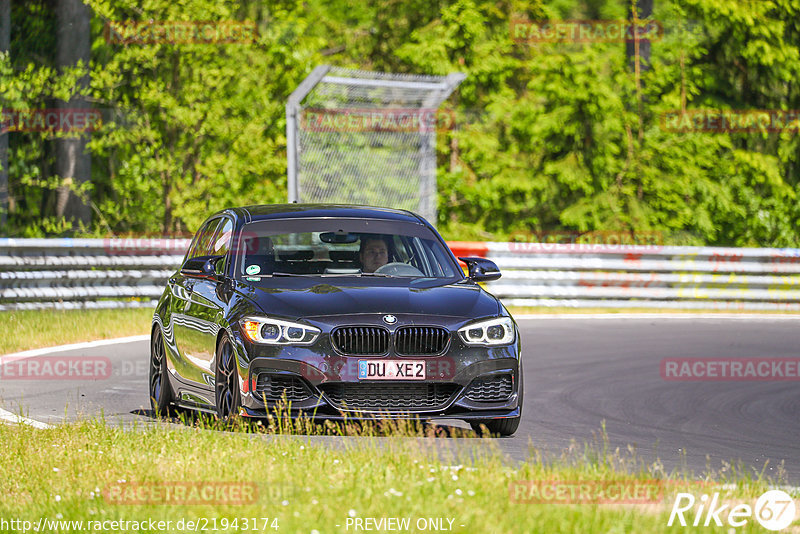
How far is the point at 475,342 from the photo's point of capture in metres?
9.27

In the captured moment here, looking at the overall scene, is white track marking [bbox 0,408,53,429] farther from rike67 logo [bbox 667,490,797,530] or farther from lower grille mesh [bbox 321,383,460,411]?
rike67 logo [bbox 667,490,797,530]

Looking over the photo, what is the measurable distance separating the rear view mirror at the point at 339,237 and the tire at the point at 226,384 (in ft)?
4.37

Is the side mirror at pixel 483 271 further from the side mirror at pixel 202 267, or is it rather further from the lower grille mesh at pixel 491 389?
the side mirror at pixel 202 267

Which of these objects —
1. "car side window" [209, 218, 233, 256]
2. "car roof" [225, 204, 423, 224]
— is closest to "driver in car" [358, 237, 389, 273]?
"car roof" [225, 204, 423, 224]

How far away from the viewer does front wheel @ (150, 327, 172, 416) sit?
11.0 metres

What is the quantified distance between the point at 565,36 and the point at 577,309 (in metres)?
12.0

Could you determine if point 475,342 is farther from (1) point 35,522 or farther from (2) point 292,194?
(2) point 292,194

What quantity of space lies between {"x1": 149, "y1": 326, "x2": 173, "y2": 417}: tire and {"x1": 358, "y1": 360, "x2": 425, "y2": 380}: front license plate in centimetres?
218

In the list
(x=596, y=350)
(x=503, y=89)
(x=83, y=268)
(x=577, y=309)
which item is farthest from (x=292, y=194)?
(x=503, y=89)

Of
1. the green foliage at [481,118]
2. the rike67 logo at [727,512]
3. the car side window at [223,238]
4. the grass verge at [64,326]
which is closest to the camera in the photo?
the rike67 logo at [727,512]

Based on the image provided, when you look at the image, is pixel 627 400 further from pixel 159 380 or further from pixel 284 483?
pixel 284 483

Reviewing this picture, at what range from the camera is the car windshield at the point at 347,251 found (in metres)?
10.3

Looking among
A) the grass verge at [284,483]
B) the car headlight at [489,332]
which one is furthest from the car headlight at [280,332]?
the car headlight at [489,332]

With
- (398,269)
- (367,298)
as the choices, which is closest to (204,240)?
(398,269)
